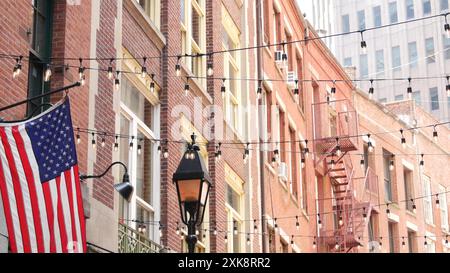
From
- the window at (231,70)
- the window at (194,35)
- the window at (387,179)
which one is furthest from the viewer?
the window at (387,179)

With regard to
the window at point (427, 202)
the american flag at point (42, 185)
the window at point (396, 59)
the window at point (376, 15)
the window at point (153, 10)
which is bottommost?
the american flag at point (42, 185)

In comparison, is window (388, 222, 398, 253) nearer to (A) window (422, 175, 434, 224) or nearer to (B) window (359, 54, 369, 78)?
(A) window (422, 175, 434, 224)

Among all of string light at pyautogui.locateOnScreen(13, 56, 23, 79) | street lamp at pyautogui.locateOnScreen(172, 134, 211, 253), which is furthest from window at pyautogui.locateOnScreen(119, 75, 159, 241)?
string light at pyautogui.locateOnScreen(13, 56, 23, 79)

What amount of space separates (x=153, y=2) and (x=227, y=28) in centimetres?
599

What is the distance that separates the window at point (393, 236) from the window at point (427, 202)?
3.55 meters

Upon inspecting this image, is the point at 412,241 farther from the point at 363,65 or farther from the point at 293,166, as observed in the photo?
the point at 363,65

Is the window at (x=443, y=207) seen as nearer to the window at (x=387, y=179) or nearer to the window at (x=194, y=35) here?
the window at (x=387, y=179)

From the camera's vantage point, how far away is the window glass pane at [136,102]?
663 inches

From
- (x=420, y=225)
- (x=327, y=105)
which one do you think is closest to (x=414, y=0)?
(x=420, y=225)

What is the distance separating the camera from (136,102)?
17.6m

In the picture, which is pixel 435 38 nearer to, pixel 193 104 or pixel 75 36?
pixel 193 104

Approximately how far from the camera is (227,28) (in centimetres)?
2488

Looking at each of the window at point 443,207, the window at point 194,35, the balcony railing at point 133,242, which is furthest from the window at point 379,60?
the balcony railing at point 133,242

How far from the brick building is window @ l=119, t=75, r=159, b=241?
35 mm
